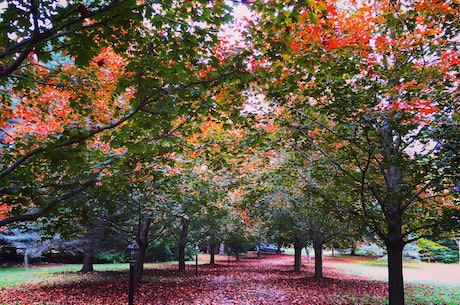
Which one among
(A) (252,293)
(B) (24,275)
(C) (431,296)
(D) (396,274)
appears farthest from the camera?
(B) (24,275)

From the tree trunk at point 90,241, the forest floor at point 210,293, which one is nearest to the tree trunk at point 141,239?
the forest floor at point 210,293

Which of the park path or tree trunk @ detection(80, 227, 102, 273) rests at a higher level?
tree trunk @ detection(80, 227, 102, 273)

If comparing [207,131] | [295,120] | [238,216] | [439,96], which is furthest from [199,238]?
[439,96]

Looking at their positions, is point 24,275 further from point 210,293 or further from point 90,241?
point 210,293

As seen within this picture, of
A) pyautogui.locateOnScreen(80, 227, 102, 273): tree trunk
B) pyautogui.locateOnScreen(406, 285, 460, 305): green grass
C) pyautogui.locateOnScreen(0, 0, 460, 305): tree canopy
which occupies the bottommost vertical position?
pyautogui.locateOnScreen(406, 285, 460, 305): green grass

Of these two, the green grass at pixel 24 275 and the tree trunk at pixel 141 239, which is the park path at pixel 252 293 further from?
the green grass at pixel 24 275

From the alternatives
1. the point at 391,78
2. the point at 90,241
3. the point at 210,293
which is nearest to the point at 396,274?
the point at 391,78

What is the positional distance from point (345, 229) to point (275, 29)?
481 inches

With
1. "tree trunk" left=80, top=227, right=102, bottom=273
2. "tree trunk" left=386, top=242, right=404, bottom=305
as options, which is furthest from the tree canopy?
"tree trunk" left=80, top=227, right=102, bottom=273

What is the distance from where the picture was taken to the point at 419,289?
15.5m

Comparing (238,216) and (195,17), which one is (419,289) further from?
(195,17)

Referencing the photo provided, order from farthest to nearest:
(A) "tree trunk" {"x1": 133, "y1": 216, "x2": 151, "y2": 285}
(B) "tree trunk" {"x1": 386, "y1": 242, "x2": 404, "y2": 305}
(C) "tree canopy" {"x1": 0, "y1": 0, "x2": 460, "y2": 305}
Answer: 1. (A) "tree trunk" {"x1": 133, "y1": 216, "x2": 151, "y2": 285}
2. (B) "tree trunk" {"x1": 386, "y1": 242, "x2": 404, "y2": 305}
3. (C) "tree canopy" {"x1": 0, "y1": 0, "x2": 460, "y2": 305}

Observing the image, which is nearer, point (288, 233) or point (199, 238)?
point (288, 233)

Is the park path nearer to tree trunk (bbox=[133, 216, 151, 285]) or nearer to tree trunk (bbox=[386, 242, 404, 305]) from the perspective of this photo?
tree trunk (bbox=[133, 216, 151, 285])
